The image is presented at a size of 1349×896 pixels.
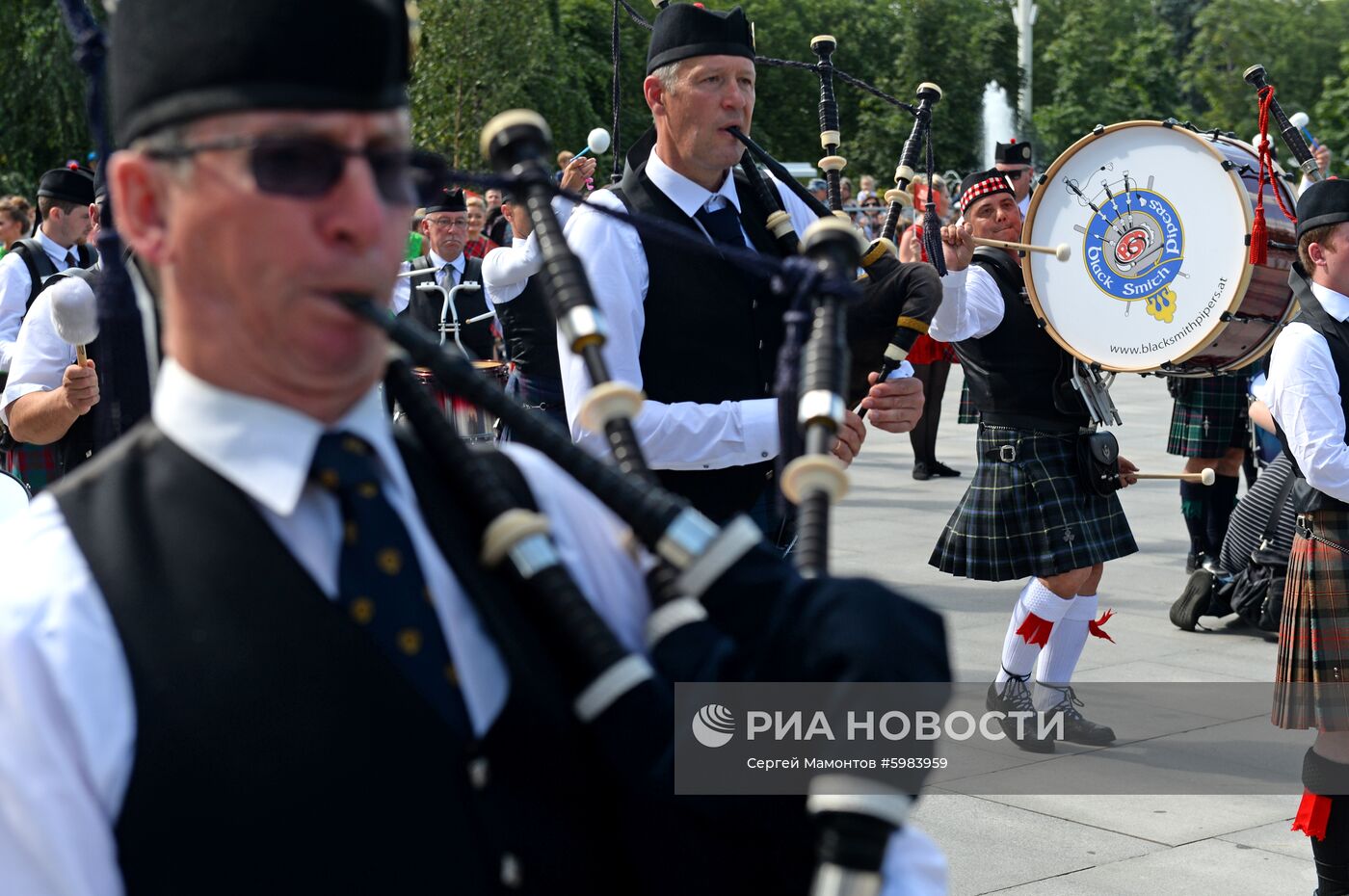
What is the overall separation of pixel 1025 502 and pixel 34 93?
21462 mm

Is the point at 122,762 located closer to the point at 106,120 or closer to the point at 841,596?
the point at 841,596

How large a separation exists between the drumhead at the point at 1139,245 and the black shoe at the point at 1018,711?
3.99ft

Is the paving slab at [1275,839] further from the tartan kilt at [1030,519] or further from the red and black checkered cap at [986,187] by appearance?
the red and black checkered cap at [986,187]

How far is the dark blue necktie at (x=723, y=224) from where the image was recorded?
367 centimetres

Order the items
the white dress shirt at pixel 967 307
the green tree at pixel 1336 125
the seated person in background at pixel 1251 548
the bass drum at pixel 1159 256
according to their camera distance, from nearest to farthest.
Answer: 1. the white dress shirt at pixel 967 307
2. the bass drum at pixel 1159 256
3. the seated person in background at pixel 1251 548
4. the green tree at pixel 1336 125

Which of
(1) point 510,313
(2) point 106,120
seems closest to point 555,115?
(1) point 510,313

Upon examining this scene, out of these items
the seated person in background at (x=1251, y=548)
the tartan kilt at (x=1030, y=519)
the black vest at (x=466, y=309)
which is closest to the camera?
the tartan kilt at (x=1030, y=519)

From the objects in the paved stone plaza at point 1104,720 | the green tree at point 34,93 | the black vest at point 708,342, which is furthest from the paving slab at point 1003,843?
the green tree at point 34,93

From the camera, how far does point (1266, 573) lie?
652 cm

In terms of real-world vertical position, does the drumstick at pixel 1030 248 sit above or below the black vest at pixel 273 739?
below

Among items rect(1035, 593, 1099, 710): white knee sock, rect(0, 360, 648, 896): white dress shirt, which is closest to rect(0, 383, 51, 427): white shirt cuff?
rect(1035, 593, 1099, 710): white knee sock

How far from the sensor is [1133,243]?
6.34 m

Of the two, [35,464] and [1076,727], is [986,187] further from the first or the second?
[35,464]

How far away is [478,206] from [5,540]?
12.1m
